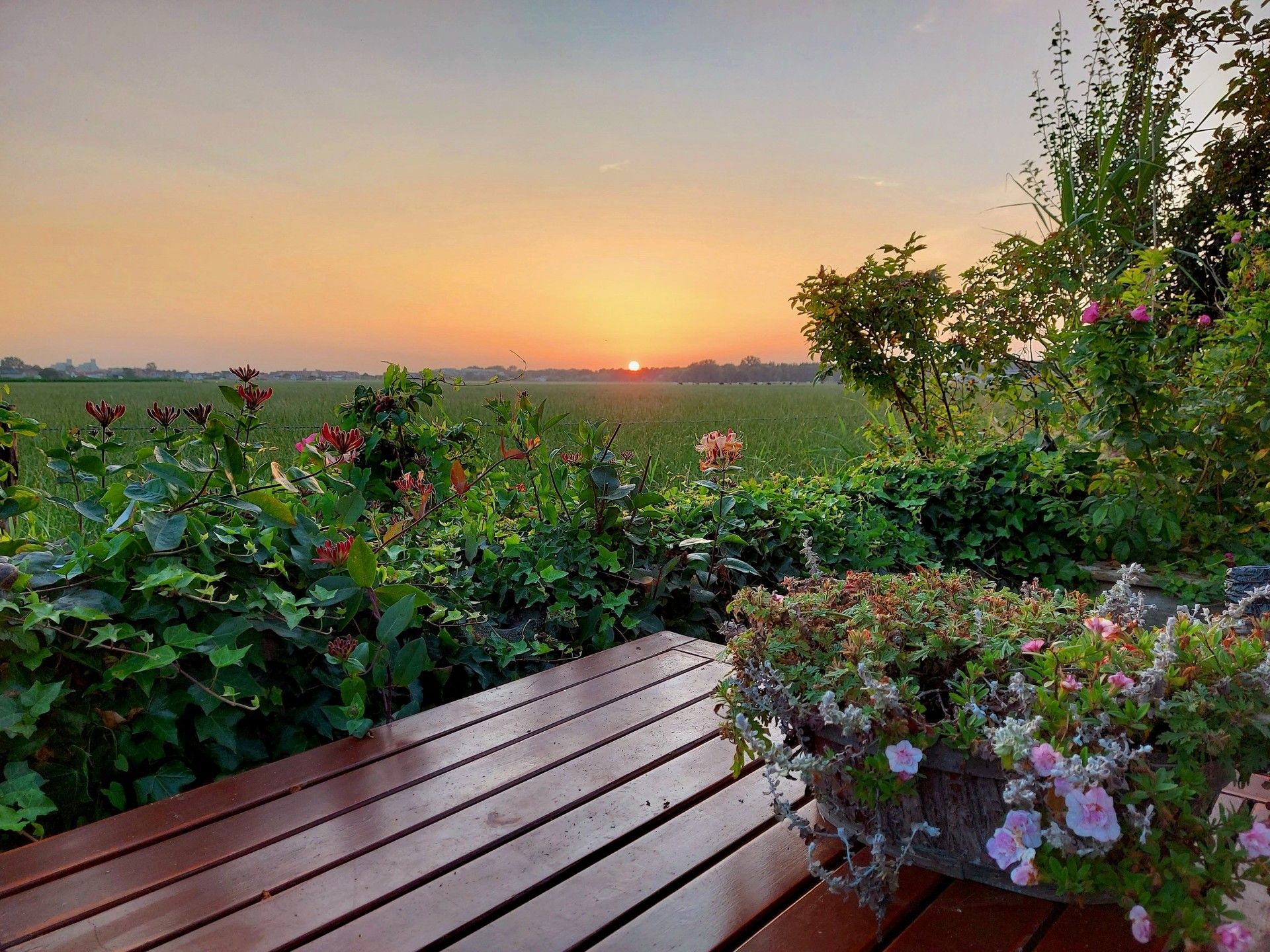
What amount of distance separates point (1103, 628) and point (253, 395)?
1.81 m

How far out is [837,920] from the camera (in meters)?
0.87

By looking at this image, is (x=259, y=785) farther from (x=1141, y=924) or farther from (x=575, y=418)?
(x=575, y=418)

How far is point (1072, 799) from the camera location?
0.72m

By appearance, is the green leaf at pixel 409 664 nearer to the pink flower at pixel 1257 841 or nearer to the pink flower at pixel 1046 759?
the pink flower at pixel 1046 759

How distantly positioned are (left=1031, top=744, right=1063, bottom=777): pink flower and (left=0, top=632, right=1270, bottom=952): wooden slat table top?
243 mm

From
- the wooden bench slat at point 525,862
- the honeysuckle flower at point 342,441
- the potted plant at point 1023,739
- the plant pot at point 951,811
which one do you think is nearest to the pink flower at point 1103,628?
the potted plant at point 1023,739

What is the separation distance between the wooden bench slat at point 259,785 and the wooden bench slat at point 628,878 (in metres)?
0.54

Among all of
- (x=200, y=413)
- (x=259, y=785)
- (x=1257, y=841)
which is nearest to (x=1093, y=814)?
(x=1257, y=841)

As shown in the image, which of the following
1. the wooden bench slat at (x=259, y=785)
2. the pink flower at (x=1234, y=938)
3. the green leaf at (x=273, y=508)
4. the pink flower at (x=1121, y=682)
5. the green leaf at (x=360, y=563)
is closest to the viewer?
the pink flower at (x=1234, y=938)

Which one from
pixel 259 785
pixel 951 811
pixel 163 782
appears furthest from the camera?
pixel 163 782

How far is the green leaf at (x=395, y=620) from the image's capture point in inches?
63.7

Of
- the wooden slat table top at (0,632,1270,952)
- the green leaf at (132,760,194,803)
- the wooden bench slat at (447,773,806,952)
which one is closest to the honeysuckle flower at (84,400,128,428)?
the green leaf at (132,760,194,803)

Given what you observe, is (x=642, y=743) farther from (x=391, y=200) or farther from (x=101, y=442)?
(x=391, y=200)

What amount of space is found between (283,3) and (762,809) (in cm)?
412
